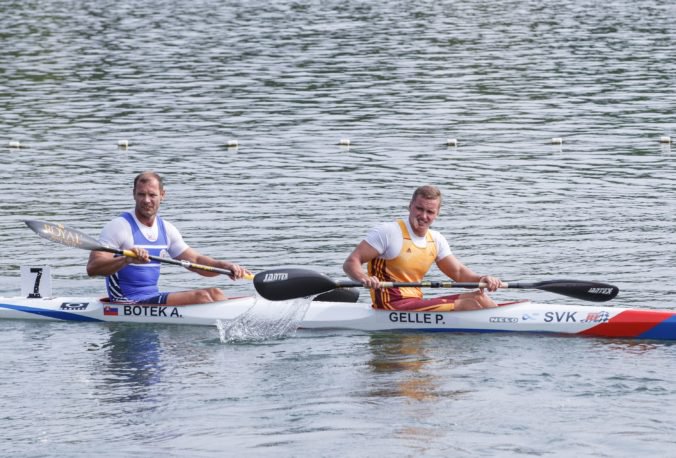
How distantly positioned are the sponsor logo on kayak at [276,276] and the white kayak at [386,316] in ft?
1.82

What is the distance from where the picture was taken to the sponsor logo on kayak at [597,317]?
16.8m

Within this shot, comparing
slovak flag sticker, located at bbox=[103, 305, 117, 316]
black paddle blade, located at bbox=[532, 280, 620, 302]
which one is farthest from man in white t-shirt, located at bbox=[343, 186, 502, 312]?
slovak flag sticker, located at bbox=[103, 305, 117, 316]

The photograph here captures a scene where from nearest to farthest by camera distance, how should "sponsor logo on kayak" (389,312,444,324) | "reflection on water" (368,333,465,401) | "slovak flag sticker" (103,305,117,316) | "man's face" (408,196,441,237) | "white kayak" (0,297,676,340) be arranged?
"reflection on water" (368,333,465,401) < "man's face" (408,196,441,237) < "white kayak" (0,297,676,340) < "sponsor logo on kayak" (389,312,444,324) < "slovak flag sticker" (103,305,117,316)

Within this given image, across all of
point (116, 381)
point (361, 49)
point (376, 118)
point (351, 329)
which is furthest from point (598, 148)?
point (361, 49)

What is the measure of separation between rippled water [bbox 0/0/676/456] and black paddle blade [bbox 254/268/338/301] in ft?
1.87

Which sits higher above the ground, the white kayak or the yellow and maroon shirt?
the yellow and maroon shirt

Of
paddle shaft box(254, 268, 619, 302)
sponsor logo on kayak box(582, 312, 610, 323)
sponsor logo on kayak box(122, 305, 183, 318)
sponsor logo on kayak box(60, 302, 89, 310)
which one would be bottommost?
sponsor logo on kayak box(582, 312, 610, 323)

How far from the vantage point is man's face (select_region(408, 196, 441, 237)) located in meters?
16.5

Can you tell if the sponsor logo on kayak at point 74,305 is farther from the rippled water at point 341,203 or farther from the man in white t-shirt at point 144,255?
the man in white t-shirt at point 144,255

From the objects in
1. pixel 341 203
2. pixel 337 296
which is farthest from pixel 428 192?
pixel 341 203

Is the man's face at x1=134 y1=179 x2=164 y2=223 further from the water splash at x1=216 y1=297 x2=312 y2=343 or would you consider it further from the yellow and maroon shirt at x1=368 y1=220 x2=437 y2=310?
the yellow and maroon shirt at x1=368 y1=220 x2=437 y2=310

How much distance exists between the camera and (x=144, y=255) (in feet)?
55.6

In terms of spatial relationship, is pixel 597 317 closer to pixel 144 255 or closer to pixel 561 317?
pixel 561 317

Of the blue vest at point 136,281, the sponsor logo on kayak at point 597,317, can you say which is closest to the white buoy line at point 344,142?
the blue vest at point 136,281
